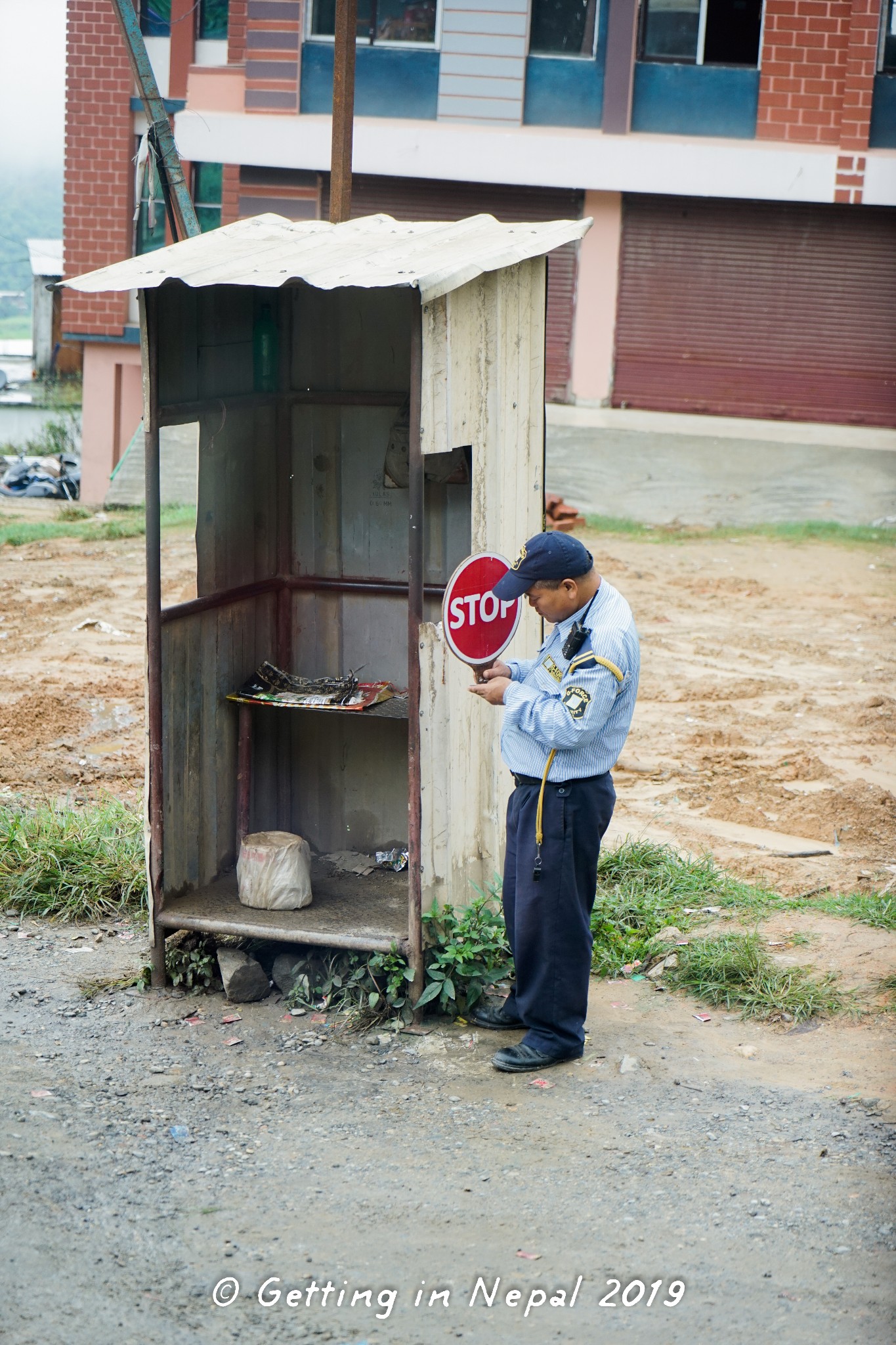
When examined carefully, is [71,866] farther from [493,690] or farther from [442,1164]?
[442,1164]

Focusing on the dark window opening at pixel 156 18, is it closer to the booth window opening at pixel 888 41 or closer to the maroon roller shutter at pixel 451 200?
the maroon roller shutter at pixel 451 200

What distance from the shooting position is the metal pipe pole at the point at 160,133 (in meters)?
10.6

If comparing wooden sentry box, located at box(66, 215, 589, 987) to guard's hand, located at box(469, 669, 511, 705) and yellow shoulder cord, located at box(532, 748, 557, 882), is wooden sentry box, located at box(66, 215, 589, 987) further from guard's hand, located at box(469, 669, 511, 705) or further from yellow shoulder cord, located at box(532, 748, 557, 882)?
yellow shoulder cord, located at box(532, 748, 557, 882)

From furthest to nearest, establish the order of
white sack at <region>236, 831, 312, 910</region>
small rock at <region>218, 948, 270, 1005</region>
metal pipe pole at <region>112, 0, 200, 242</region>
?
metal pipe pole at <region>112, 0, 200, 242</region> → white sack at <region>236, 831, 312, 910</region> → small rock at <region>218, 948, 270, 1005</region>

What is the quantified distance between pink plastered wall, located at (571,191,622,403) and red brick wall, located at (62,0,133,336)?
6213 mm

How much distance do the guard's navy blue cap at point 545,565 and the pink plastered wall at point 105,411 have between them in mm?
15101

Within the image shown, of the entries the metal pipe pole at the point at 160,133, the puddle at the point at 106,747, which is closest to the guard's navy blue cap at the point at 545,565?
the puddle at the point at 106,747

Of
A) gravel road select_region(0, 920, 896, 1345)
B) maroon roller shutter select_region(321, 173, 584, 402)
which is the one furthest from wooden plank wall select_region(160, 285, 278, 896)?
maroon roller shutter select_region(321, 173, 584, 402)

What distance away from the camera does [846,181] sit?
16344 millimetres

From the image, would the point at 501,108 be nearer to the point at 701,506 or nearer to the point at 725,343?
the point at 725,343

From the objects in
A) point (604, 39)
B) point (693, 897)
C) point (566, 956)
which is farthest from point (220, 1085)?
point (604, 39)

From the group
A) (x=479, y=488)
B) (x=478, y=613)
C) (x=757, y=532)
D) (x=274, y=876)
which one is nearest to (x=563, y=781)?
(x=478, y=613)

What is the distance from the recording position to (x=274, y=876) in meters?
5.45

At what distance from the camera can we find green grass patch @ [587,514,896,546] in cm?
1661
